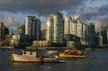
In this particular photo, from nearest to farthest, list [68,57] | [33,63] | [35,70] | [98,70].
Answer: [35,70], [98,70], [33,63], [68,57]

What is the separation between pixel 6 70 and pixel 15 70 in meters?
2.77

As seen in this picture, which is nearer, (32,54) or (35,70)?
(35,70)

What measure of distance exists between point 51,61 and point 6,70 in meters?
33.5

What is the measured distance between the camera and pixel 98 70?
384 ft

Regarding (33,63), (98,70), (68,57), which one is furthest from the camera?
(68,57)

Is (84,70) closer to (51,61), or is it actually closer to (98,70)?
(98,70)

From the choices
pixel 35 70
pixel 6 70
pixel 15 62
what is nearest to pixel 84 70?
pixel 35 70

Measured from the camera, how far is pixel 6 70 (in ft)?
363

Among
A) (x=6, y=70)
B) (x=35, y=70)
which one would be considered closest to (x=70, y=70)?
(x=35, y=70)

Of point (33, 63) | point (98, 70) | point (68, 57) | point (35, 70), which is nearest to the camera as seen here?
point (35, 70)

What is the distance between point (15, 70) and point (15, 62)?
1166 inches

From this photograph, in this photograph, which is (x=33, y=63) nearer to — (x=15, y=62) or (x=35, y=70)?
(x=15, y=62)

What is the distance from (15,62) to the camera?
140125 millimetres

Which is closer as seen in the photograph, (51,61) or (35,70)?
(35,70)
